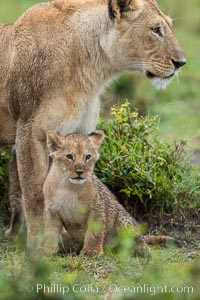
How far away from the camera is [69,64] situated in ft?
21.5

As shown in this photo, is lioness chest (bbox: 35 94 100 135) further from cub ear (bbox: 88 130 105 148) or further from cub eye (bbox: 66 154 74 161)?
cub eye (bbox: 66 154 74 161)

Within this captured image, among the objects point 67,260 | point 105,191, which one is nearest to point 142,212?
point 105,191

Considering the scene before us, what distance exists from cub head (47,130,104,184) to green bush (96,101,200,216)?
795 mm

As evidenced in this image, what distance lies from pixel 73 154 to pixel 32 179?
45 cm

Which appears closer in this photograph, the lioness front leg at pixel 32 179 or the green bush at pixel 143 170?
the lioness front leg at pixel 32 179

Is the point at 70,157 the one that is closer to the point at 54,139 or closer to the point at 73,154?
the point at 73,154

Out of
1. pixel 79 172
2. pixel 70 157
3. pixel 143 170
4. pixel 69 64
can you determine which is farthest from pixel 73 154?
pixel 143 170

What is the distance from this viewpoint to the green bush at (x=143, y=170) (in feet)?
23.9

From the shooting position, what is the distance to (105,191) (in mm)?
6711

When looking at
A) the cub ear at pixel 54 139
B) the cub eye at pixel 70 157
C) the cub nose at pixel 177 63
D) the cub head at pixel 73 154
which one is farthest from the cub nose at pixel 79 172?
the cub nose at pixel 177 63

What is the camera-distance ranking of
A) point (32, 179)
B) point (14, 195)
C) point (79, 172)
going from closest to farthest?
point (79, 172)
point (32, 179)
point (14, 195)

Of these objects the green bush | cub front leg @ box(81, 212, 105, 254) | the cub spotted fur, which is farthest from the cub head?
the green bush

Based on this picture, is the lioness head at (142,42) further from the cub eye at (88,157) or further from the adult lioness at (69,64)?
the cub eye at (88,157)

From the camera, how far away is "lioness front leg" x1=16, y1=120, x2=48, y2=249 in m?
6.66
